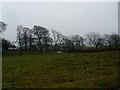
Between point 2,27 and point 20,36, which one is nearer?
point 2,27

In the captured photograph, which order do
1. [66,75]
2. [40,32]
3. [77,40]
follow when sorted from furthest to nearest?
[77,40] → [40,32] → [66,75]

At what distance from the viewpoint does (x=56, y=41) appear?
9350 cm

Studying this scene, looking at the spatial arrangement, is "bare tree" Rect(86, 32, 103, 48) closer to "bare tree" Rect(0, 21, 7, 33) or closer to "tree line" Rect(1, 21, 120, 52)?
"tree line" Rect(1, 21, 120, 52)

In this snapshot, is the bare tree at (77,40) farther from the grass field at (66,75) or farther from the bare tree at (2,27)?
the grass field at (66,75)

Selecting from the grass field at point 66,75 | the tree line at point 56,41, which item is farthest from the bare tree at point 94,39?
the grass field at point 66,75

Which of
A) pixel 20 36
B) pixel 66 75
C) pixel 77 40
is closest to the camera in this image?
pixel 66 75

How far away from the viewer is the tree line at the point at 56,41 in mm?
78863

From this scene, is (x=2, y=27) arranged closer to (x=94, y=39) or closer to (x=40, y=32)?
(x=40, y=32)

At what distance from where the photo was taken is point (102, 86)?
39.4ft

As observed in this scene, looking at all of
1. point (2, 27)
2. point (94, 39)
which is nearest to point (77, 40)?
point (94, 39)

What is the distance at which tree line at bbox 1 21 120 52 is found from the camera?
78.9m

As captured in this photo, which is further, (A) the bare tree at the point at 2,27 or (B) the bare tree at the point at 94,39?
(B) the bare tree at the point at 94,39

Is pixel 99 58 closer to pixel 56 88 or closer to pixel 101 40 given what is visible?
pixel 56 88

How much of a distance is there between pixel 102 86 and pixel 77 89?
1.60 meters
